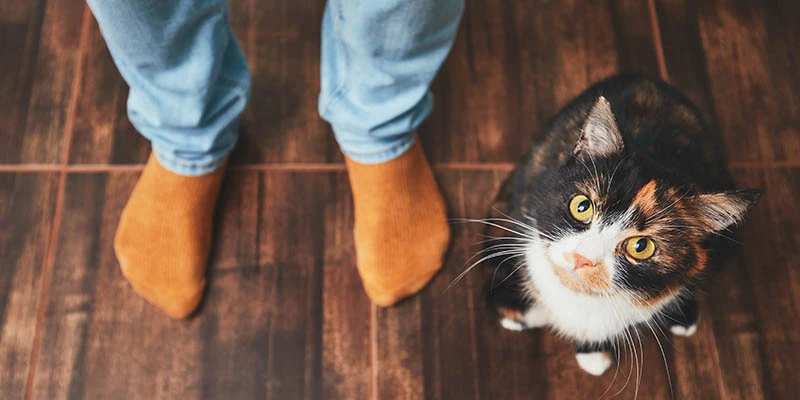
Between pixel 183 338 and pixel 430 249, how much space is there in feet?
1.49

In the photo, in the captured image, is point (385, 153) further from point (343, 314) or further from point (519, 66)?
point (519, 66)

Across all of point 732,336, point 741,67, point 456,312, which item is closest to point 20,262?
point 456,312

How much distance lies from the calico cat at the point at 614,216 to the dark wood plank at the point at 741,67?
0.35 m

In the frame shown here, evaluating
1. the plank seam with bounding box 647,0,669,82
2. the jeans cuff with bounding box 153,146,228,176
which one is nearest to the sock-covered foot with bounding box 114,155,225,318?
the jeans cuff with bounding box 153,146,228,176

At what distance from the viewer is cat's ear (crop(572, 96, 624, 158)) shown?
2.64ft

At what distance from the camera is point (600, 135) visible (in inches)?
33.4

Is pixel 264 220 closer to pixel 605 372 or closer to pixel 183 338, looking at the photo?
pixel 183 338

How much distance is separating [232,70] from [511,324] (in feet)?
2.06

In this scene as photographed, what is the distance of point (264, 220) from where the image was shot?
1.21 metres

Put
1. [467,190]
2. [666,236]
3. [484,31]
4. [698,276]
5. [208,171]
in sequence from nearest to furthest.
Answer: [666,236]
[698,276]
[208,171]
[467,190]
[484,31]

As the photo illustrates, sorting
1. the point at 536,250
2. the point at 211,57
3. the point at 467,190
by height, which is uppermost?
the point at 211,57

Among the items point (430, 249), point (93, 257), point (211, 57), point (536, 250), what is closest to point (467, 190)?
point (430, 249)

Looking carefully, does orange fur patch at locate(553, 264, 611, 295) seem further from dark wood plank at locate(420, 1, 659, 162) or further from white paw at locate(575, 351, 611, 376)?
dark wood plank at locate(420, 1, 659, 162)

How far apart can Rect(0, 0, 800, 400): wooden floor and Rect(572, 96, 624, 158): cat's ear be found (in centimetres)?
38
